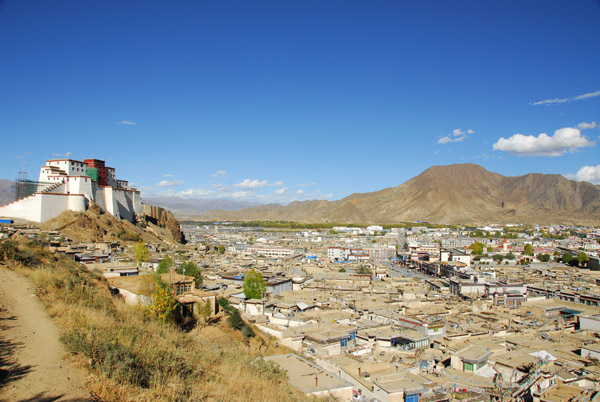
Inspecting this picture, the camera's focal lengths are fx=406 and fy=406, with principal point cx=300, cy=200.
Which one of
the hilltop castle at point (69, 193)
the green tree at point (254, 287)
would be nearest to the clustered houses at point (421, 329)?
the green tree at point (254, 287)

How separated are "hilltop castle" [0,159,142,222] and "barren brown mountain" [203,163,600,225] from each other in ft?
296

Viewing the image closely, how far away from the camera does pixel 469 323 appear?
1563 centimetres

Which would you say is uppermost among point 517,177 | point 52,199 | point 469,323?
point 517,177

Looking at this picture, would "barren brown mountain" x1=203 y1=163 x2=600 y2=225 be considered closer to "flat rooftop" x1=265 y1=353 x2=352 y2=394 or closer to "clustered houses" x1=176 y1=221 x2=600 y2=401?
"clustered houses" x1=176 y1=221 x2=600 y2=401

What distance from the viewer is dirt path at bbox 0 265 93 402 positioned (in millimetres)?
3037

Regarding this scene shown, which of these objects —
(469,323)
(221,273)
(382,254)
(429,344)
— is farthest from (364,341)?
(382,254)

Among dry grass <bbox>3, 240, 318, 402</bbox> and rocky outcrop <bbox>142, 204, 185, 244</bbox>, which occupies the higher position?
rocky outcrop <bbox>142, 204, 185, 244</bbox>

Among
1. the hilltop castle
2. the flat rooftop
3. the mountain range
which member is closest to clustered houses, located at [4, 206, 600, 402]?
the flat rooftop

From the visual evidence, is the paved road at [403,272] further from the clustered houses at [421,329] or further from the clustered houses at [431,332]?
the clustered houses at [421,329]

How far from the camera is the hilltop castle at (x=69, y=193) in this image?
24047 mm

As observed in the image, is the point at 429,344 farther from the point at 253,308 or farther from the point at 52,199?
the point at 52,199

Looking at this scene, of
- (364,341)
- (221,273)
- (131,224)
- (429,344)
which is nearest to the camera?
(364,341)

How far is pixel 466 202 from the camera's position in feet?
442

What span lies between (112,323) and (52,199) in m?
23.6
